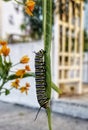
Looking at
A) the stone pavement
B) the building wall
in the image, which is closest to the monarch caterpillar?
the stone pavement

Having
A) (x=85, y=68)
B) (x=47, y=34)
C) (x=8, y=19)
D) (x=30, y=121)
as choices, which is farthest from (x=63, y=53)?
Result: (x=8, y=19)

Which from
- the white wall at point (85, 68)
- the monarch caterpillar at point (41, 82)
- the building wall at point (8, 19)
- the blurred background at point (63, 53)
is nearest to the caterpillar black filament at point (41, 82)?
the monarch caterpillar at point (41, 82)

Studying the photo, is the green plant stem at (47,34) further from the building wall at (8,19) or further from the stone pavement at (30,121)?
the building wall at (8,19)

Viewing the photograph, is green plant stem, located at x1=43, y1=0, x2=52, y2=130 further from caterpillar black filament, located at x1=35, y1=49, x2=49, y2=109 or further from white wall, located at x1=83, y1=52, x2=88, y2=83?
white wall, located at x1=83, y1=52, x2=88, y2=83

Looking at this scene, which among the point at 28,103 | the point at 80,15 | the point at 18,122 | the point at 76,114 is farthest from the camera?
the point at 80,15

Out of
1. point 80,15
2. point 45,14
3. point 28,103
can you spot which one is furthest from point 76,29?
point 45,14

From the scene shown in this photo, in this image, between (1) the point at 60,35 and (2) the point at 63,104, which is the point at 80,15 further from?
(2) the point at 63,104

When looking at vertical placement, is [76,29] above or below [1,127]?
above

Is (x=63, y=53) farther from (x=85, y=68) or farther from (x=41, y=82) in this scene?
(x=41, y=82)
